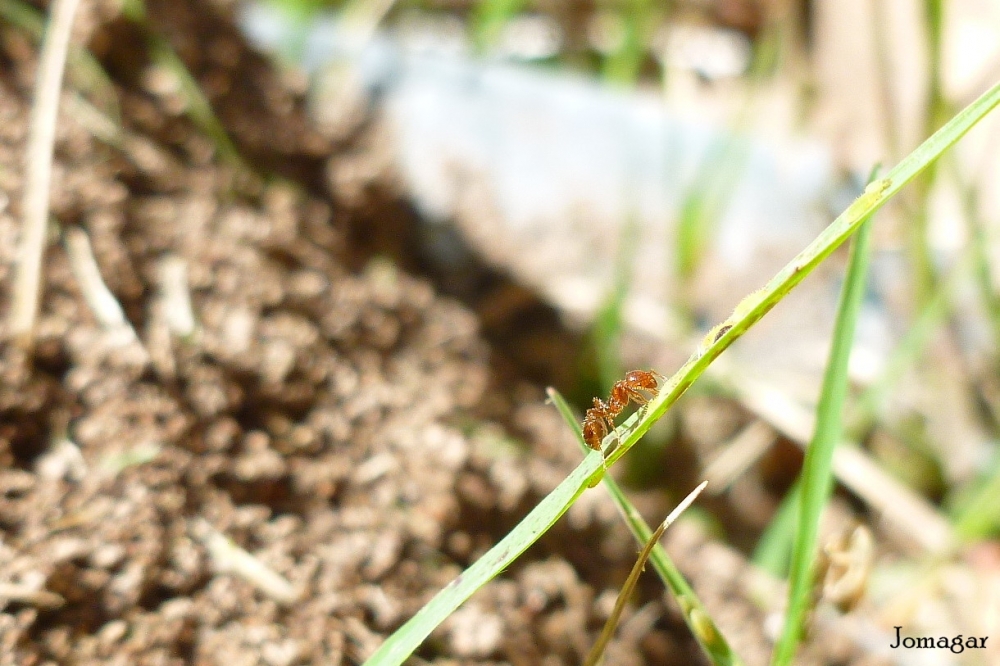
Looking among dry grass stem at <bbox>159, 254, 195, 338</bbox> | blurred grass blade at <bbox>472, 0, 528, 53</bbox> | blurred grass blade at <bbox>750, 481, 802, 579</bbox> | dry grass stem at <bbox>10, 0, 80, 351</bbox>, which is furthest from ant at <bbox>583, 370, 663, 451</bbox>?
blurred grass blade at <bbox>472, 0, 528, 53</bbox>

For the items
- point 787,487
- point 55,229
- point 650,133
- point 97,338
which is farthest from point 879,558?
point 55,229

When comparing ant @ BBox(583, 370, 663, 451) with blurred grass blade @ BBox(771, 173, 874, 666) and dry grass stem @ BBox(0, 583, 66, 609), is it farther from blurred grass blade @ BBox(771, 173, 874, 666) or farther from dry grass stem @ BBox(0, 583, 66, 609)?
dry grass stem @ BBox(0, 583, 66, 609)

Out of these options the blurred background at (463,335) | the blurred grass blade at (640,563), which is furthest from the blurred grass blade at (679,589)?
the blurred background at (463,335)

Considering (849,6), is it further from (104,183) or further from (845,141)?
(104,183)

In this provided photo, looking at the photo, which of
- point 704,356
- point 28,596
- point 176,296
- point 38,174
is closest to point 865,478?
point 704,356

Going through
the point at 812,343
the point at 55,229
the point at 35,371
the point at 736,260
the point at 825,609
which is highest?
the point at 55,229

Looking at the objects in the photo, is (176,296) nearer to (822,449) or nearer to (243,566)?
(243,566)

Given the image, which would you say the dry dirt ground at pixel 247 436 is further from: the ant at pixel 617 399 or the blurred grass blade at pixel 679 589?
the blurred grass blade at pixel 679 589
